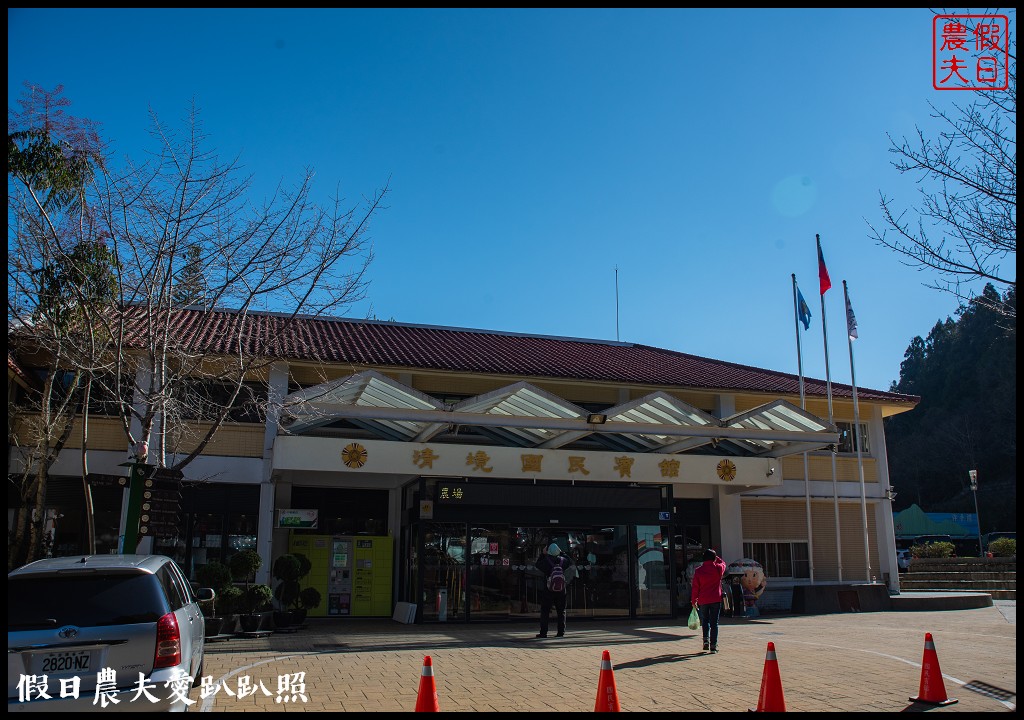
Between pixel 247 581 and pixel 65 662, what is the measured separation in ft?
33.1

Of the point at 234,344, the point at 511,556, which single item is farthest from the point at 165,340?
the point at 511,556

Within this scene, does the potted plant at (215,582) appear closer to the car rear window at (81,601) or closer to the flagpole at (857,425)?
Result: the car rear window at (81,601)

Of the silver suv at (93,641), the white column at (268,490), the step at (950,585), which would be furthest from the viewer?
the step at (950,585)

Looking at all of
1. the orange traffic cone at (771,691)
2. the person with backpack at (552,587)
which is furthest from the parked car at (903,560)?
the orange traffic cone at (771,691)

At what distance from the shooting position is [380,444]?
17891 mm

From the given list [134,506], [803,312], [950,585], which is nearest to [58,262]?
[134,506]

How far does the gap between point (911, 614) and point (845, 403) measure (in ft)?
21.7

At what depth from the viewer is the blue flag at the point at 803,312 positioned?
23.8 m

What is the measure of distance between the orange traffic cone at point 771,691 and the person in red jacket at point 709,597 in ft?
15.0

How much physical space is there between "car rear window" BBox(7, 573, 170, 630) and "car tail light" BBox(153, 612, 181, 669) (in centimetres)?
8

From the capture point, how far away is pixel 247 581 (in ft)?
53.9

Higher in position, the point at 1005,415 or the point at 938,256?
the point at 1005,415

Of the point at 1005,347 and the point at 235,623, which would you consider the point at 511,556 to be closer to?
the point at 235,623

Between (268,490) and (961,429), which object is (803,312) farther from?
(961,429)
